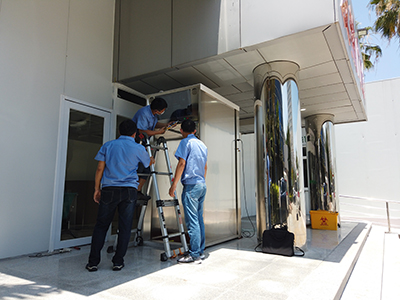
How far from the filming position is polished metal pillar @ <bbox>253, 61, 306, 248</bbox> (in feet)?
13.1

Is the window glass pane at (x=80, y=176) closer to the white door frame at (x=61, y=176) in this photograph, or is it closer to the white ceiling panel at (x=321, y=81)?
the white door frame at (x=61, y=176)

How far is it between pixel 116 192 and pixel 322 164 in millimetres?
5835

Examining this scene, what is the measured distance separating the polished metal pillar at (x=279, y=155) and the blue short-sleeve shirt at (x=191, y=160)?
1156 millimetres

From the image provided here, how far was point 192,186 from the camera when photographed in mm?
3404

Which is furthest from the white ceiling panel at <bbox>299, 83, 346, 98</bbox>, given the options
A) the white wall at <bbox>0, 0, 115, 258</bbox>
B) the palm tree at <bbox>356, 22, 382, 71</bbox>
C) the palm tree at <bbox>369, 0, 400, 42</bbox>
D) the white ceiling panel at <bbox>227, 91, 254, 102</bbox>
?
the palm tree at <bbox>356, 22, 382, 71</bbox>

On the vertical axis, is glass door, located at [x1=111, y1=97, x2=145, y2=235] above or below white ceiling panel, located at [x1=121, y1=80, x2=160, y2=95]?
below

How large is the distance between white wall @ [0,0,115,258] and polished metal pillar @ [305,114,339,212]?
5.55m

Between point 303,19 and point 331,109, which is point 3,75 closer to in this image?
point 303,19

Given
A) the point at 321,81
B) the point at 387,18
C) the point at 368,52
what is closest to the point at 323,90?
the point at 321,81

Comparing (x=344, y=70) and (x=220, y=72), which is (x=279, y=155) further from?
(x=344, y=70)

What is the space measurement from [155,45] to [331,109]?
15.0 feet

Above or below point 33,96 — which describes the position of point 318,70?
above

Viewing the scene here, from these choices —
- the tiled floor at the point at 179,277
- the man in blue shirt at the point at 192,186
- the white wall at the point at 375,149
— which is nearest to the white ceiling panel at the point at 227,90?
the man in blue shirt at the point at 192,186

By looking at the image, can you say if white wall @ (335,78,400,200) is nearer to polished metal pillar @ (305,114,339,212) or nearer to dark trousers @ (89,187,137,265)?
polished metal pillar @ (305,114,339,212)
